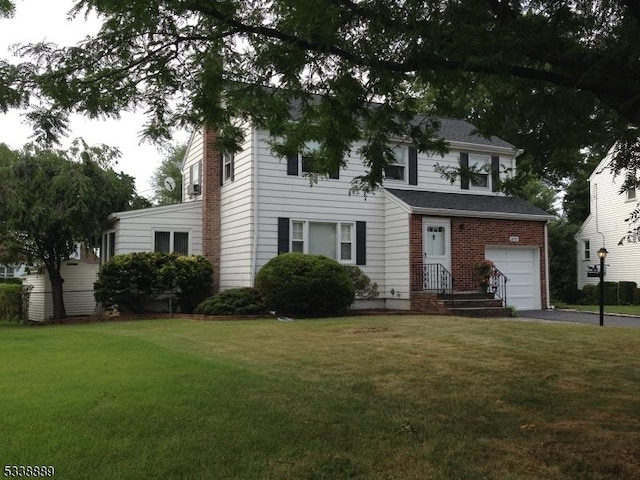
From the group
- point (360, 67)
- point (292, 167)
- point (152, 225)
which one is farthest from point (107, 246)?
point (360, 67)

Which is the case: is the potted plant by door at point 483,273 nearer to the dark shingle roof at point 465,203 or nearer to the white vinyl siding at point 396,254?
the dark shingle roof at point 465,203

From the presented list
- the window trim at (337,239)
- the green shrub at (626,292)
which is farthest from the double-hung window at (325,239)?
the green shrub at (626,292)

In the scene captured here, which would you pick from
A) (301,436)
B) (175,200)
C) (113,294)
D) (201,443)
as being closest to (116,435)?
(201,443)

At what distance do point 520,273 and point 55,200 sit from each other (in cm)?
1462

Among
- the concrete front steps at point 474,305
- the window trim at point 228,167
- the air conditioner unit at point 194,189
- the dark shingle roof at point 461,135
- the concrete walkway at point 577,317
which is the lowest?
the concrete walkway at point 577,317

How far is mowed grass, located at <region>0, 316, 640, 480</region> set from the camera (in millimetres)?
4105

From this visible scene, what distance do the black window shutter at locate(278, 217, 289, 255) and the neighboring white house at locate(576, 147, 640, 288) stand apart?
1514cm

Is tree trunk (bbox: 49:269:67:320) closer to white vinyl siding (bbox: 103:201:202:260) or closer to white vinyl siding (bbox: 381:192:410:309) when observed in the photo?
white vinyl siding (bbox: 103:201:202:260)

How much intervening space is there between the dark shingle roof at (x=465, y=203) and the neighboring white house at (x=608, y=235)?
744 centimetres

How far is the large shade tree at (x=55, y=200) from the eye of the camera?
53.7 ft

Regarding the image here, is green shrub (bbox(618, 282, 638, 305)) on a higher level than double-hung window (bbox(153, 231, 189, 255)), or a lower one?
lower

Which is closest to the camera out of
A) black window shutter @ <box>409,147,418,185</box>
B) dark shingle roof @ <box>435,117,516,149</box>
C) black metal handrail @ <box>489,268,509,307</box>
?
black metal handrail @ <box>489,268,509,307</box>

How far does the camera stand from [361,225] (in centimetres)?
1834

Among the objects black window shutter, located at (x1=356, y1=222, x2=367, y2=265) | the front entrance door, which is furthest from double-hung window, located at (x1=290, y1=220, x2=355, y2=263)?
the front entrance door
